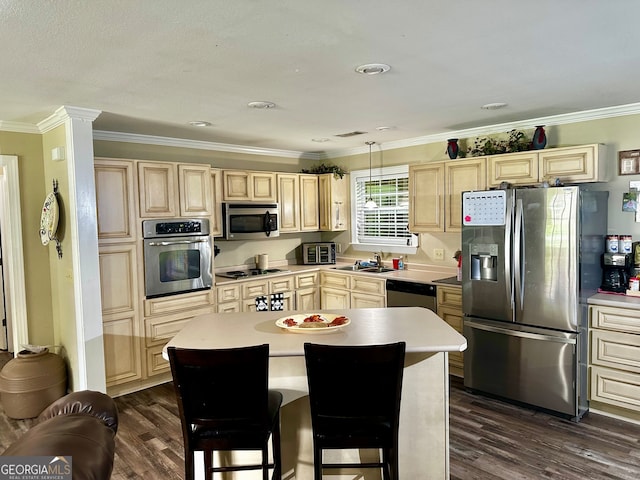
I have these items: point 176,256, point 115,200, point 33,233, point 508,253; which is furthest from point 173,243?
point 508,253

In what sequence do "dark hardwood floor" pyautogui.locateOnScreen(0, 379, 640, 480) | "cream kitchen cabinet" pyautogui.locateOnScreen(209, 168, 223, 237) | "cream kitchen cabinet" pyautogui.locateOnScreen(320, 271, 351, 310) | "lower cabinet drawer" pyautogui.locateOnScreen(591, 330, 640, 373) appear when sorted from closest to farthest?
"dark hardwood floor" pyautogui.locateOnScreen(0, 379, 640, 480)
"lower cabinet drawer" pyautogui.locateOnScreen(591, 330, 640, 373)
"cream kitchen cabinet" pyautogui.locateOnScreen(209, 168, 223, 237)
"cream kitchen cabinet" pyautogui.locateOnScreen(320, 271, 351, 310)

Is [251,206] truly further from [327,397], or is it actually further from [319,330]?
[327,397]

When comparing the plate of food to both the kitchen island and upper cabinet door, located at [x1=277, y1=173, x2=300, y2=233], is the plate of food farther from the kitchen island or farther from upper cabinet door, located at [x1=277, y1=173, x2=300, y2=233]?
upper cabinet door, located at [x1=277, y1=173, x2=300, y2=233]

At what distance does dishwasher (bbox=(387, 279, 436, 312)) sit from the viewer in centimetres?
445

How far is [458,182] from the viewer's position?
4473 mm

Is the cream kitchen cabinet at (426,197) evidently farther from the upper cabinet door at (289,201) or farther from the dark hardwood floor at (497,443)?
the dark hardwood floor at (497,443)

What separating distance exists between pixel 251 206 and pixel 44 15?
3.40 meters

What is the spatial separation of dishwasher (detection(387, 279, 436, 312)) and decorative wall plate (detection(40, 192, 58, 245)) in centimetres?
323

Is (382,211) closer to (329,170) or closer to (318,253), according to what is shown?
(329,170)

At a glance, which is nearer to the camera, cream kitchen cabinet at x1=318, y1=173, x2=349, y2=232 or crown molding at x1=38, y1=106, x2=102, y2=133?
crown molding at x1=38, y1=106, x2=102, y2=133

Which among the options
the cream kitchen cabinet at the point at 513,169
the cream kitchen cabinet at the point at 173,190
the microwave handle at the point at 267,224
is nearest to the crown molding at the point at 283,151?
the cream kitchen cabinet at the point at 513,169

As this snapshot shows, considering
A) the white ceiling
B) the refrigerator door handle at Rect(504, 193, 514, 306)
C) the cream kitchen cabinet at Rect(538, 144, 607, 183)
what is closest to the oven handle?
the white ceiling

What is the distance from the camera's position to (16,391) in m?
3.58

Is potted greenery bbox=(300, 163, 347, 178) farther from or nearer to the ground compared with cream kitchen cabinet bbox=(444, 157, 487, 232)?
farther from the ground
